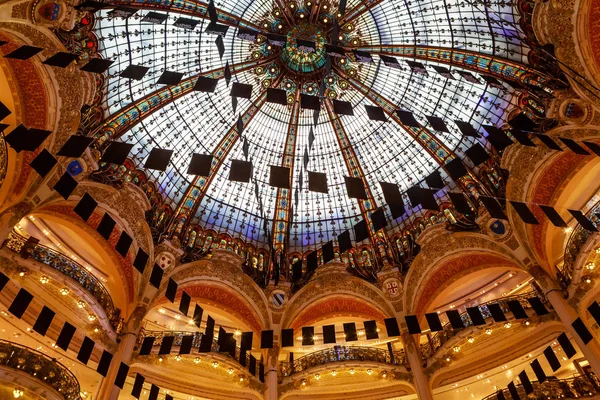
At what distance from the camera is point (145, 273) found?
19016 millimetres

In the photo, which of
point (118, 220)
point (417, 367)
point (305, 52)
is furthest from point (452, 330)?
point (118, 220)

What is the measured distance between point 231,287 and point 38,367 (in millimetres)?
9375

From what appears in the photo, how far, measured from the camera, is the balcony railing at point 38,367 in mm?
12688

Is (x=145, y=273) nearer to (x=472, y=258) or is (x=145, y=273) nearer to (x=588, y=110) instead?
(x=472, y=258)

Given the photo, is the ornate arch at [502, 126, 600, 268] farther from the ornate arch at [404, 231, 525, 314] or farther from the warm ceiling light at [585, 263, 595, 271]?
the warm ceiling light at [585, 263, 595, 271]

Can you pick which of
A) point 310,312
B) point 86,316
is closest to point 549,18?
point 310,312

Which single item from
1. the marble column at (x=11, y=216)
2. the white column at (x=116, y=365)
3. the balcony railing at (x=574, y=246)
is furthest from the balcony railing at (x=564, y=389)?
the marble column at (x=11, y=216)

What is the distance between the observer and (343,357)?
19109 millimetres

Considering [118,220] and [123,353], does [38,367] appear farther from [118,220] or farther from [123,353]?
[118,220]

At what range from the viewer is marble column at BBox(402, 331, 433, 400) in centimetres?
1750

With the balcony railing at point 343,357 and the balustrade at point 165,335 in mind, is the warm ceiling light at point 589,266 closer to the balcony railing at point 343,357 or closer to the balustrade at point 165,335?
the balcony railing at point 343,357

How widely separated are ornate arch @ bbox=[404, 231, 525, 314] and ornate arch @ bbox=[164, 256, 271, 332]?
753 cm

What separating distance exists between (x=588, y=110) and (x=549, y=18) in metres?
3.68

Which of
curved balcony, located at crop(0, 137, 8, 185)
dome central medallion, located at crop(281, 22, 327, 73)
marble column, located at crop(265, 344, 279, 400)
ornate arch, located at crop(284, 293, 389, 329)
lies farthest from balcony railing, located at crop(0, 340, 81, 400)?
dome central medallion, located at crop(281, 22, 327, 73)
